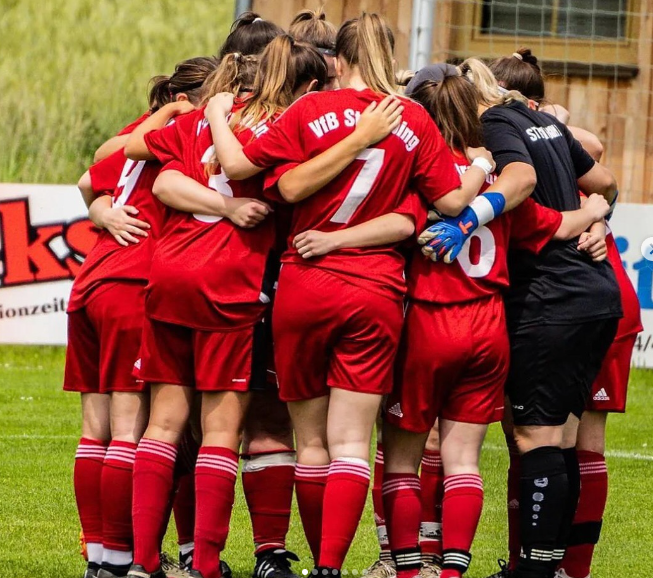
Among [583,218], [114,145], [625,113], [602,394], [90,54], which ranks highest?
[114,145]

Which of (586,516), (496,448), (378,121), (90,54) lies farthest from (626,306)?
(90,54)

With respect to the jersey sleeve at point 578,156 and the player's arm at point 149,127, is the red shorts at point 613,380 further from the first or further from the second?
the player's arm at point 149,127

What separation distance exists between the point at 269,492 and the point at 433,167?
1.28 m

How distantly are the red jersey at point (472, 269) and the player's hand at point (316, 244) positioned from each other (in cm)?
Answer: 33

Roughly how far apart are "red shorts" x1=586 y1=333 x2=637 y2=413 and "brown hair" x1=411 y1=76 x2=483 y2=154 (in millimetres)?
1016

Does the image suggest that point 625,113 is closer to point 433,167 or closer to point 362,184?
point 433,167

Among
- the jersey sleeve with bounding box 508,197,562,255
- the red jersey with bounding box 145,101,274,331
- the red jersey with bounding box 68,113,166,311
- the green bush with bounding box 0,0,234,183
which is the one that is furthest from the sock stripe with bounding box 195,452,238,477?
the green bush with bounding box 0,0,234,183

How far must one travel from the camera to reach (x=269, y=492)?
438 centimetres

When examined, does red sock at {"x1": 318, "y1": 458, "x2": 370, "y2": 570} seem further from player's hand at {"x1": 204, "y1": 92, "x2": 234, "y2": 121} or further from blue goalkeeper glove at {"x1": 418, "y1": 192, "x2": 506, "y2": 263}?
player's hand at {"x1": 204, "y1": 92, "x2": 234, "y2": 121}

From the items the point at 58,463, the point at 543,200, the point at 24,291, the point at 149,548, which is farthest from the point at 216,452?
the point at 24,291

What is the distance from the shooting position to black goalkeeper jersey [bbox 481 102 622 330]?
4.17 m

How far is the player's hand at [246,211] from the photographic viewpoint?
4.05 metres

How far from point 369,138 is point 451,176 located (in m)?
0.31

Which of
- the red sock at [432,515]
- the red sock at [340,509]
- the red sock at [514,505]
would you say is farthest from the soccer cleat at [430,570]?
the red sock at [340,509]
